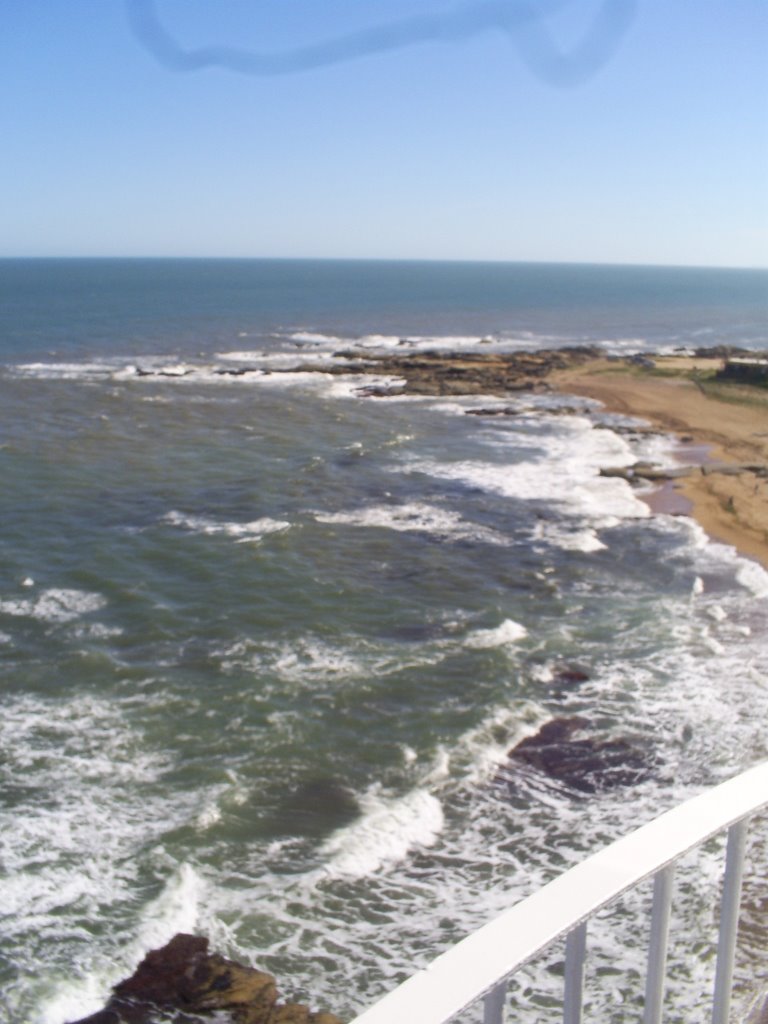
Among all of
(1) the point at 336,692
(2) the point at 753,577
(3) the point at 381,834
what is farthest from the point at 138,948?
(2) the point at 753,577

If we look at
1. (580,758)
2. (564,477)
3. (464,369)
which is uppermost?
(464,369)

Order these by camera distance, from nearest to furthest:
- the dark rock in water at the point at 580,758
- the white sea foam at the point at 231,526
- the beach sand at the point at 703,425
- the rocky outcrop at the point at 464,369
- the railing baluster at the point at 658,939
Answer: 1. the railing baluster at the point at 658,939
2. the dark rock in water at the point at 580,758
3. the white sea foam at the point at 231,526
4. the beach sand at the point at 703,425
5. the rocky outcrop at the point at 464,369

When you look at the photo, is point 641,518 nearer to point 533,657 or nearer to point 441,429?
point 533,657

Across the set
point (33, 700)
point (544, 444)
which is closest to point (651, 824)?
point (33, 700)

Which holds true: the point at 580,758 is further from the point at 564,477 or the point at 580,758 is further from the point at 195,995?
the point at 564,477

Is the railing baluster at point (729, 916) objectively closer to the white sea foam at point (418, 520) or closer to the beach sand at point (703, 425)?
the white sea foam at point (418, 520)

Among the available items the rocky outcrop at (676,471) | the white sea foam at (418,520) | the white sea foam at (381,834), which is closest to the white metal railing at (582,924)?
the white sea foam at (381,834)
